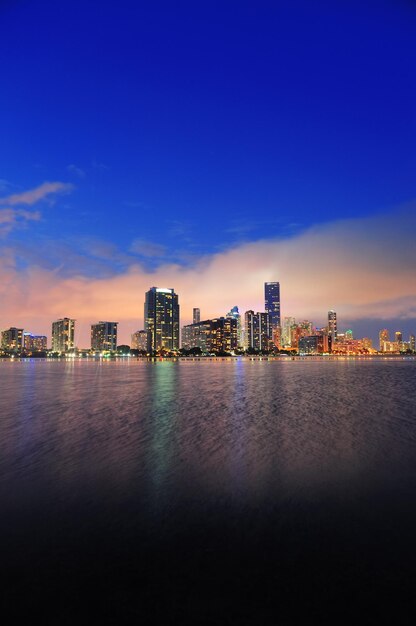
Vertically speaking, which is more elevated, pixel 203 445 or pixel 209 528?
pixel 209 528

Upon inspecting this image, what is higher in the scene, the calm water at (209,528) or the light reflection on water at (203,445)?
the calm water at (209,528)

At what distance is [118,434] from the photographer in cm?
2286

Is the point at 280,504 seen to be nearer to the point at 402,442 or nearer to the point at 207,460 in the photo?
the point at 207,460

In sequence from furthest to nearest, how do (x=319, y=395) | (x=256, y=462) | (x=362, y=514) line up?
(x=319, y=395), (x=256, y=462), (x=362, y=514)

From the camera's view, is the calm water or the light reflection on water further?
the light reflection on water

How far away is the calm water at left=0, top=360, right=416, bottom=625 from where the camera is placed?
6793 mm

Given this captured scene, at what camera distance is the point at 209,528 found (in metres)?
9.83

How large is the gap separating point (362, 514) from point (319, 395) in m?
35.3

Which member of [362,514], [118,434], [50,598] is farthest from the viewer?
[118,434]

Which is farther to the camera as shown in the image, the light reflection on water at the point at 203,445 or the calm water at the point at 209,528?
the light reflection on water at the point at 203,445

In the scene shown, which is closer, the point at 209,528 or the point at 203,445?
the point at 209,528

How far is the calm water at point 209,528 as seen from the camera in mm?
6793

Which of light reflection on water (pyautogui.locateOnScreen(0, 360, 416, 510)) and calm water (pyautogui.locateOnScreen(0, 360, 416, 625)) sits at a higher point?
calm water (pyautogui.locateOnScreen(0, 360, 416, 625))

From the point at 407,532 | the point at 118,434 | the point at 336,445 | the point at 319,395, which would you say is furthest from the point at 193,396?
the point at 407,532
